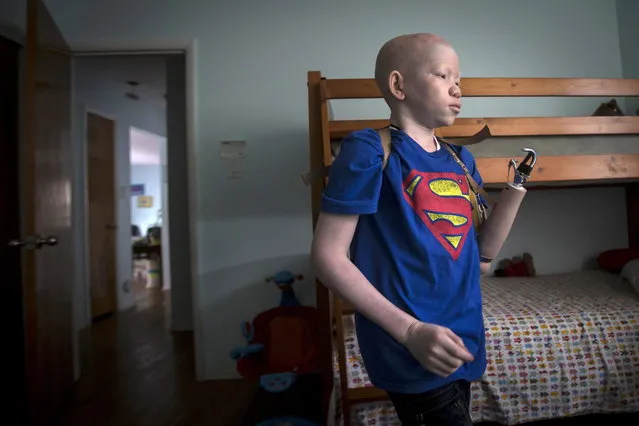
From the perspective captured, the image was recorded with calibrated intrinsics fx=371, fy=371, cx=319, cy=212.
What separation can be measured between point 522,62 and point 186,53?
2057mm

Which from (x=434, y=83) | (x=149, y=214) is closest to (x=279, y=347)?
(x=434, y=83)

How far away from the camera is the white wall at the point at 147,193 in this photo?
267 inches

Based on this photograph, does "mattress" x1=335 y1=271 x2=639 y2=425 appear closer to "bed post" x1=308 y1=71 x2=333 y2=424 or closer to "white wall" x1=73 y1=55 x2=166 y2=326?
"bed post" x1=308 y1=71 x2=333 y2=424

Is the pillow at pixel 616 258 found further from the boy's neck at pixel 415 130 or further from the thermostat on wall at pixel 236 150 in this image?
the thermostat on wall at pixel 236 150

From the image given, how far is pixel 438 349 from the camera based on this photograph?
0.47 metres

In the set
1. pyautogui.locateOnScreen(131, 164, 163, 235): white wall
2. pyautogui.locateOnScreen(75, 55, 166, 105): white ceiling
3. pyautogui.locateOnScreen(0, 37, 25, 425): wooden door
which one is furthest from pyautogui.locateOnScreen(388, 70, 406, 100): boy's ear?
pyautogui.locateOnScreen(131, 164, 163, 235): white wall

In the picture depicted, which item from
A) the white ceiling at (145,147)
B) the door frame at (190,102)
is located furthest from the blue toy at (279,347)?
the white ceiling at (145,147)

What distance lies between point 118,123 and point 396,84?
163 inches

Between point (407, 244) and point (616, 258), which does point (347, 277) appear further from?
point (616, 258)

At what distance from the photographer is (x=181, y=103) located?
3158mm

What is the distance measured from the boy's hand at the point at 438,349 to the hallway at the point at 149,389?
1499 mm

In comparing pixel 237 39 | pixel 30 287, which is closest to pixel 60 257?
pixel 30 287

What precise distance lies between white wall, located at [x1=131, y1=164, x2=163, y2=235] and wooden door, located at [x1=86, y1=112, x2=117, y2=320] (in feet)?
9.79

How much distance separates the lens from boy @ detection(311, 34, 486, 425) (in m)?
0.55
